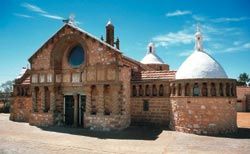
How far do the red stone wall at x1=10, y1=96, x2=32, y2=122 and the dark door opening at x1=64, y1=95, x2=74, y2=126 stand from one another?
5.65 m

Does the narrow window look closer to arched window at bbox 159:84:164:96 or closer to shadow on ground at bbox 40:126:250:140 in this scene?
arched window at bbox 159:84:164:96

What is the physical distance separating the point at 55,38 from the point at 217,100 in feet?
47.1

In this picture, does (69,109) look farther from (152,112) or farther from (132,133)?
(152,112)

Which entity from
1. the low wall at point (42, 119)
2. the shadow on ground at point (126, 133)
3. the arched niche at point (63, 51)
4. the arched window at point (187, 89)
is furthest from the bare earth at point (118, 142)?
the arched niche at point (63, 51)

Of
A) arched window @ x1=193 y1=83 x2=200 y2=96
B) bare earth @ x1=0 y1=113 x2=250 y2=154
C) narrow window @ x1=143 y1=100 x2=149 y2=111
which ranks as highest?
arched window @ x1=193 y1=83 x2=200 y2=96

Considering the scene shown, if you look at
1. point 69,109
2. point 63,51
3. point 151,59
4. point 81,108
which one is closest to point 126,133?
point 81,108

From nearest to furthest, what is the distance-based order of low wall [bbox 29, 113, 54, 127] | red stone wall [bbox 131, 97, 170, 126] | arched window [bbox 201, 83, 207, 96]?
arched window [bbox 201, 83, 207, 96], red stone wall [bbox 131, 97, 170, 126], low wall [bbox 29, 113, 54, 127]

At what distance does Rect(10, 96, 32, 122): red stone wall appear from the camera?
89.1 feet

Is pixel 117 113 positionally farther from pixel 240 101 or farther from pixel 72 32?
pixel 240 101

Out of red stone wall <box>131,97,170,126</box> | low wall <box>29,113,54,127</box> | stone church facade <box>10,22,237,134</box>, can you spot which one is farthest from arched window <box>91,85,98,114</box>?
low wall <box>29,113,54,127</box>

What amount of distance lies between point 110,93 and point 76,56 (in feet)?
16.4

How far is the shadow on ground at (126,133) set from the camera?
17.6m

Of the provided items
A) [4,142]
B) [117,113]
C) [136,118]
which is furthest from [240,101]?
[4,142]

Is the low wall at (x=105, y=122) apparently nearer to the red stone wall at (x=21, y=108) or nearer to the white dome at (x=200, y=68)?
the white dome at (x=200, y=68)
